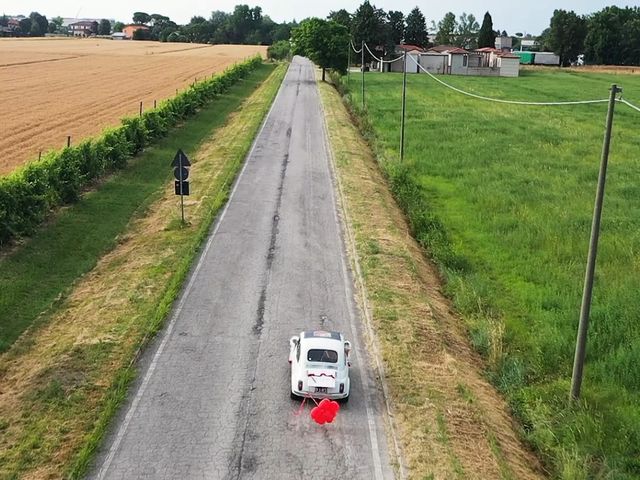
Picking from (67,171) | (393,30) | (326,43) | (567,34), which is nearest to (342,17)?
(393,30)

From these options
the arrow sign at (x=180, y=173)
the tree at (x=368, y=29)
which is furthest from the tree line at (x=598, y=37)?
the arrow sign at (x=180, y=173)

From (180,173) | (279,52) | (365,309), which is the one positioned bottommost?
(365,309)

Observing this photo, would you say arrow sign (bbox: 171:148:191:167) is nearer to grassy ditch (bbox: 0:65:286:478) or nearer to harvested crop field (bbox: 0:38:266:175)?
grassy ditch (bbox: 0:65:286:478)

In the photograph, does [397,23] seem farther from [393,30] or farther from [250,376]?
[250,376]

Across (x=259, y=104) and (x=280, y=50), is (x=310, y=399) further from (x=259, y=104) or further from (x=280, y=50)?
(x=280, y=50)

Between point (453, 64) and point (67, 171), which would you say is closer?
point (67, 171)

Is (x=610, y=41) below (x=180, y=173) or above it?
above
